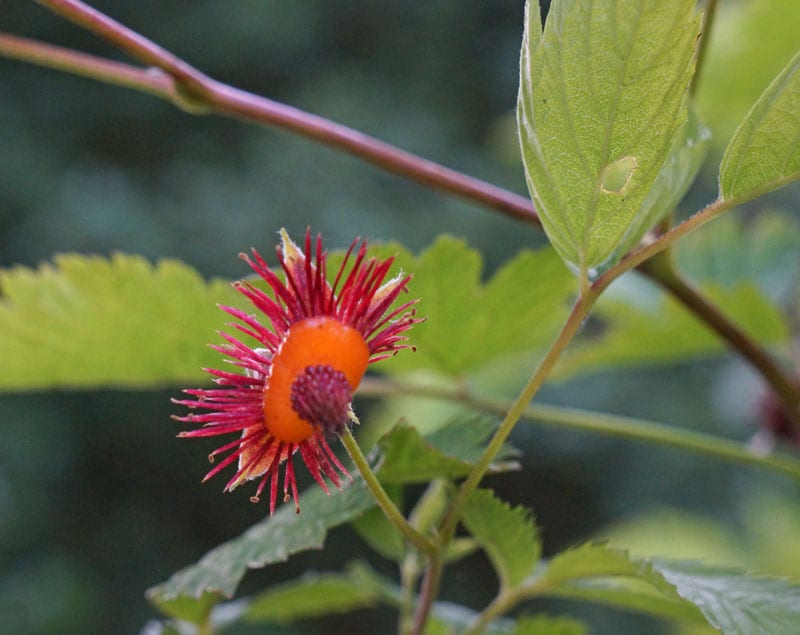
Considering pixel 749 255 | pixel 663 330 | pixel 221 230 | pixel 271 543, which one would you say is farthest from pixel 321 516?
pixel 221 230

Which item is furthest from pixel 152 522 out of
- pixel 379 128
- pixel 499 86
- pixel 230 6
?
pixel 499 86

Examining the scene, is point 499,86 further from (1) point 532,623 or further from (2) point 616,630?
(1) point 532,623

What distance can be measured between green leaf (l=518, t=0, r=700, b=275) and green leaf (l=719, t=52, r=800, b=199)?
0.03 m

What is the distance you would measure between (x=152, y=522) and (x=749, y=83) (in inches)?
Answer: 163

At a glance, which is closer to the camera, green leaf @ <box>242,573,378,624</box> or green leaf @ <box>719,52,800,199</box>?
green leaf @ <box>719,52,800,199</box>

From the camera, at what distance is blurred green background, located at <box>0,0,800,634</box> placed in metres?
3.99

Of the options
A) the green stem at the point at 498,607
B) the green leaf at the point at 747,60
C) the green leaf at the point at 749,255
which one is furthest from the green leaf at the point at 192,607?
the green leaf at the point at 747,60

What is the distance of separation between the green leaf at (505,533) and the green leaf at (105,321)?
25 cm

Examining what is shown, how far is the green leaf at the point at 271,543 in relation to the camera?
41cm

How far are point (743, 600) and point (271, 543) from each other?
196mm

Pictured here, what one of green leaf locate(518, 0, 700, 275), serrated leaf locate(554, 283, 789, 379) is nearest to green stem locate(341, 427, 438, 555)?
green leaf locate(518, 0, 700, 275)

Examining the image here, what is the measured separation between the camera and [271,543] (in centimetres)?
43

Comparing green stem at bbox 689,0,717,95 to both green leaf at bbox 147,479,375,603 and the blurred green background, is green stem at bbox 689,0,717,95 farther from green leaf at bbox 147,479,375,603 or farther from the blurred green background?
the blurred green background

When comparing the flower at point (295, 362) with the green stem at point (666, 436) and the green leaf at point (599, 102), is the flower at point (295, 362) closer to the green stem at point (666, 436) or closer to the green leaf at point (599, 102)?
the green leaf at point (599, 102)
